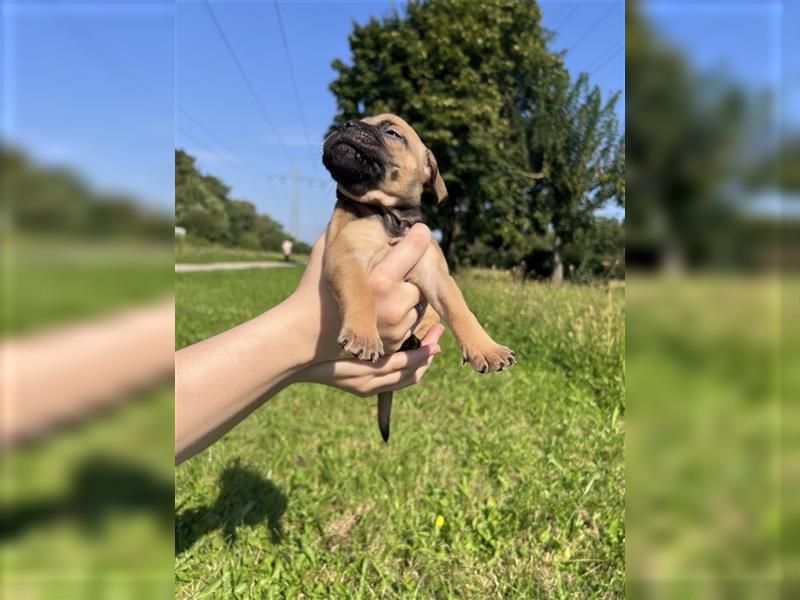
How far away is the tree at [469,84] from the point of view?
1.88 m

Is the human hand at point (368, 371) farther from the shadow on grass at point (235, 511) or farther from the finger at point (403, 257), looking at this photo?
the shadow on grass at point (235, 511)

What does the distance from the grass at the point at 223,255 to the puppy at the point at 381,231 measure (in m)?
0.26

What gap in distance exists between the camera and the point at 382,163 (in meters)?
1.86

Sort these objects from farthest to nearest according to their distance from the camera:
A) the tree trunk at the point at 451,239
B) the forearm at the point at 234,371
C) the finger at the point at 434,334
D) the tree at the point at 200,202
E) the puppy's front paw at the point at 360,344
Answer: the tree trunk at the point at 451,239
the finger at the point at 434,334
the tree at the point at 200,202
the puppy's front paw at the point at 360,344
the forearm at the point at 234,371


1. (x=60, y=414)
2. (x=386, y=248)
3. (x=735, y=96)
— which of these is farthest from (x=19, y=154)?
(x=386, y=248)

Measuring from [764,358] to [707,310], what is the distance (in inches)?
6.4

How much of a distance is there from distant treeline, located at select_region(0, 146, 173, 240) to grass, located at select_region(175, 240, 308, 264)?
1.03 meters

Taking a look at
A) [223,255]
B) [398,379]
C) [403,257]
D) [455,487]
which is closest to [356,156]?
[403,257]

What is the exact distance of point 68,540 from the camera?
0.69m


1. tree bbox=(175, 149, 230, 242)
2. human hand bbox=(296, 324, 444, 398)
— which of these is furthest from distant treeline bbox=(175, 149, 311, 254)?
human hand bbox=(296, 324, 444, 398)


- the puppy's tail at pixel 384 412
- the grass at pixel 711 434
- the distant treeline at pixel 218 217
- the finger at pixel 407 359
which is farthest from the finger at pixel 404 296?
the grass at pixel 711 434

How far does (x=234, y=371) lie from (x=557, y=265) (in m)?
1.19

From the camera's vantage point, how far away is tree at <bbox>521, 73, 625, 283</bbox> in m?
1.91

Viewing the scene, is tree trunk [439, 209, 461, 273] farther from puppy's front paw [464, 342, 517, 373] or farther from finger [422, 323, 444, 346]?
puppy's front paw [464, 342, 517, 373]
